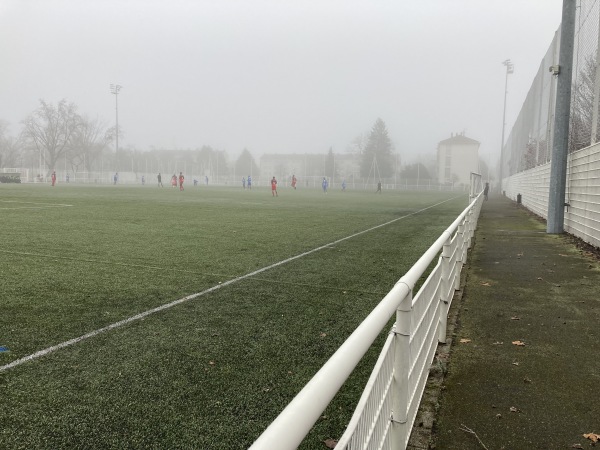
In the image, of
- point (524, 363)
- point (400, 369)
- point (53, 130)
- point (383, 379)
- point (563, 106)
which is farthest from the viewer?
point (53, 130)

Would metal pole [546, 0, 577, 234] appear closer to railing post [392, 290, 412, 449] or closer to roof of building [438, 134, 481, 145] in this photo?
railing post [392, 290, 412, 449]

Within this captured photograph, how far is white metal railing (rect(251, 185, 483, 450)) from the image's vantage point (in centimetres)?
101

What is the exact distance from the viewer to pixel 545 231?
1396 centimetres

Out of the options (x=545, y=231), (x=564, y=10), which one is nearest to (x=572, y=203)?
(x=545, y=231)

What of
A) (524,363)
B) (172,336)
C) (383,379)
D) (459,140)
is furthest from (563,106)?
(459,140)

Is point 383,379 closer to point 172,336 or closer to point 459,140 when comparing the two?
point 172,336

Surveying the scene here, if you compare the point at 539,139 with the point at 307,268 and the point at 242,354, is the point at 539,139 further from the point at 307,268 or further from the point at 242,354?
the point at 242,354

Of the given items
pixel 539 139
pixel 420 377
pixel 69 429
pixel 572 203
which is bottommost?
pixel 69 429

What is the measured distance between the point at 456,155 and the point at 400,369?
113928 mm

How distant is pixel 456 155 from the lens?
359 ft

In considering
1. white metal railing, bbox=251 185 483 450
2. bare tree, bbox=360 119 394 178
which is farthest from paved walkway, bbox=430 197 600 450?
bare tree, bbox=360 119 394 178

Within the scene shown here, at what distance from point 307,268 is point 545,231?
29.6 ft

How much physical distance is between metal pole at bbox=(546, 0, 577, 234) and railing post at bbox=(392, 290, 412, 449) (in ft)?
39.5

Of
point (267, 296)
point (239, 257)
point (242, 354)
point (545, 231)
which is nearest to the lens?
point (242, 354)
